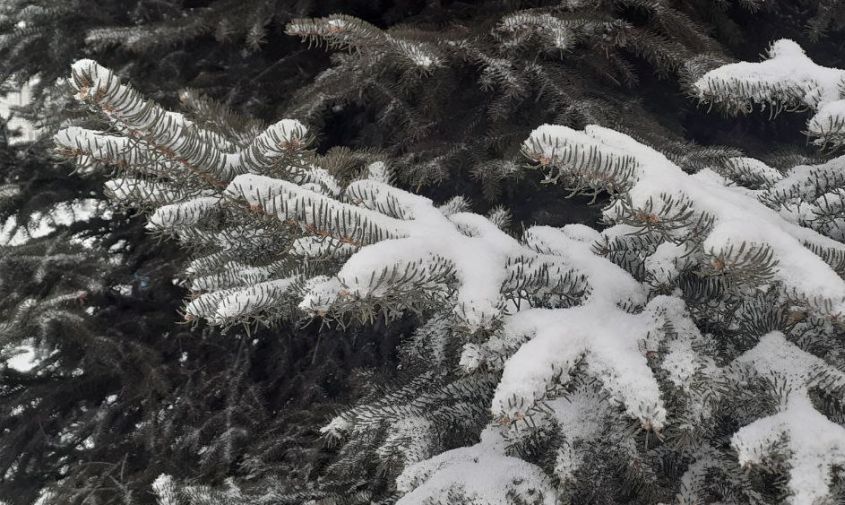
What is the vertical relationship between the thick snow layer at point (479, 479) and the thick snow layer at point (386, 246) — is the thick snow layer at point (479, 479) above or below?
below

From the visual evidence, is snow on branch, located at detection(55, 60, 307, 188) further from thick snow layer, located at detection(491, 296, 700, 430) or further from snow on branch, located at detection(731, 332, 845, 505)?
snow on branch, located at detection(731, 332, 845, 505)

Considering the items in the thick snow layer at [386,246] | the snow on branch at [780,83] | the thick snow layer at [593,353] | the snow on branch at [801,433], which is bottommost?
the snow on branch at [801,433]

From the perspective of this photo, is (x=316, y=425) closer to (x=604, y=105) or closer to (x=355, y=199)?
(x=355, y=199)

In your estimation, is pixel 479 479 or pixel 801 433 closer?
pixel 801 433

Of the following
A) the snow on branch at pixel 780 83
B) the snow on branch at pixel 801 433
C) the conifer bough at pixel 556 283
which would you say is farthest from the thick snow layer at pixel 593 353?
the snow on branch at pixel 780 83

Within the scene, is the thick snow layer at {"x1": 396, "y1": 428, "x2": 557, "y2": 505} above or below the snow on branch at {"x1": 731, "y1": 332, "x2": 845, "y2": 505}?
below

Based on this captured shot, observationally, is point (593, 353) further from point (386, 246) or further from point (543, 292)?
point (386, 246)

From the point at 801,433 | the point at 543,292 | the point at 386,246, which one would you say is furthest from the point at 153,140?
the point at 801,433

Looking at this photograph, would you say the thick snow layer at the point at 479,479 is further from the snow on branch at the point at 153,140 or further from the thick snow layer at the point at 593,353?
the snow on branch at the point at 153,140

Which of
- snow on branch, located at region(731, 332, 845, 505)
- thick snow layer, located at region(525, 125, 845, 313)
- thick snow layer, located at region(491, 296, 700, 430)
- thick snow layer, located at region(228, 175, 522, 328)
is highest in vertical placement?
thick snow layer, located at region(525, 125, 845, 313)

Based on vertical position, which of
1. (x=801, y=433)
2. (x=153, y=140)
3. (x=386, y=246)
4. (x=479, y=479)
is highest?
(x=153, y=140)

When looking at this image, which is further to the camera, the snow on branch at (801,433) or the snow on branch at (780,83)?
the snow on branch at (780,83)

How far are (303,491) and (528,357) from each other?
0.87 metres

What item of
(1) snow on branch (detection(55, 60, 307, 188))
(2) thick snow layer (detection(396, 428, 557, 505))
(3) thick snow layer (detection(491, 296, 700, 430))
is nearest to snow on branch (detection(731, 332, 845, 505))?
(3) thick snow layer (detection(491, 296, 700, 430))
